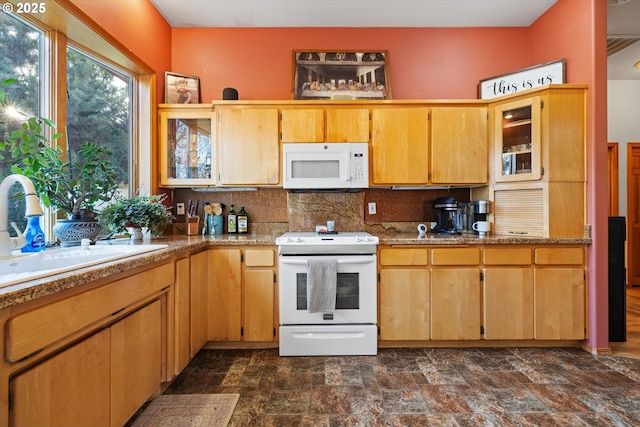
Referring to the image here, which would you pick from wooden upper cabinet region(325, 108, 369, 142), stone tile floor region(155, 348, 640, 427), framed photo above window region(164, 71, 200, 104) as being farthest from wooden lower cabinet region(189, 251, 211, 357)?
framed photo above window region(164, 71, 200, 104)

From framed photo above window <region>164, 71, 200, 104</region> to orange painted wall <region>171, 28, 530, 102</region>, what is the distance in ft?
0.28

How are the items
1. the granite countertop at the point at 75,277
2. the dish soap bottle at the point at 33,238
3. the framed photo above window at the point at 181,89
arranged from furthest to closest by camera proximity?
the framed photo above window at the point at 181,89 → the dish soap bottle at the point at 33,238 → the granite countertop at the point at 75,277

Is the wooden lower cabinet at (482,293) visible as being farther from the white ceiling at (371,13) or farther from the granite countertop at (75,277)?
the white ceiling at (371,13)

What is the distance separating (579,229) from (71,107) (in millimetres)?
3857

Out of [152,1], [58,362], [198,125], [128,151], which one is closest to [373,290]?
[58,362]

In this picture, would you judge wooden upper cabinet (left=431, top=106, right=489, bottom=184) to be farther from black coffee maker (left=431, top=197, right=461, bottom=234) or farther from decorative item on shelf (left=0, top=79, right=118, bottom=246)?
decorative item on shelf (left=0, top=79, right=118, bottom=246)

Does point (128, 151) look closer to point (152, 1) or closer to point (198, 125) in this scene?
point (198, 125)

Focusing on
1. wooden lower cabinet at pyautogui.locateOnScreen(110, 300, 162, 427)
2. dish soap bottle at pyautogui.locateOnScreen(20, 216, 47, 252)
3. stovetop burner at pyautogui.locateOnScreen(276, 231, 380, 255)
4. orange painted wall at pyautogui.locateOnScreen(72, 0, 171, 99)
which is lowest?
wooden lower cabinet at pyautogui.locateOnScreen(110, 300, 162, 427)

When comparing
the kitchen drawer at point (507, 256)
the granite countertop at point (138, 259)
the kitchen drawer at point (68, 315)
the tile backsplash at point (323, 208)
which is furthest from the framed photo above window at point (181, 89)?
the kitchen drawer at point (507, 256)

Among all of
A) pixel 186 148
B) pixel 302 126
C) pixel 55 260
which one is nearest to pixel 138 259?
pixel 55 260

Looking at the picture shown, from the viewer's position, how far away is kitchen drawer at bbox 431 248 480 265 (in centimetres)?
251

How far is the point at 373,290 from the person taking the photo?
→ 2.46 meters

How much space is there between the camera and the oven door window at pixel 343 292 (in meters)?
2.46

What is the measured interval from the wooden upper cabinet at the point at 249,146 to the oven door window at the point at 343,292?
3.13ft
